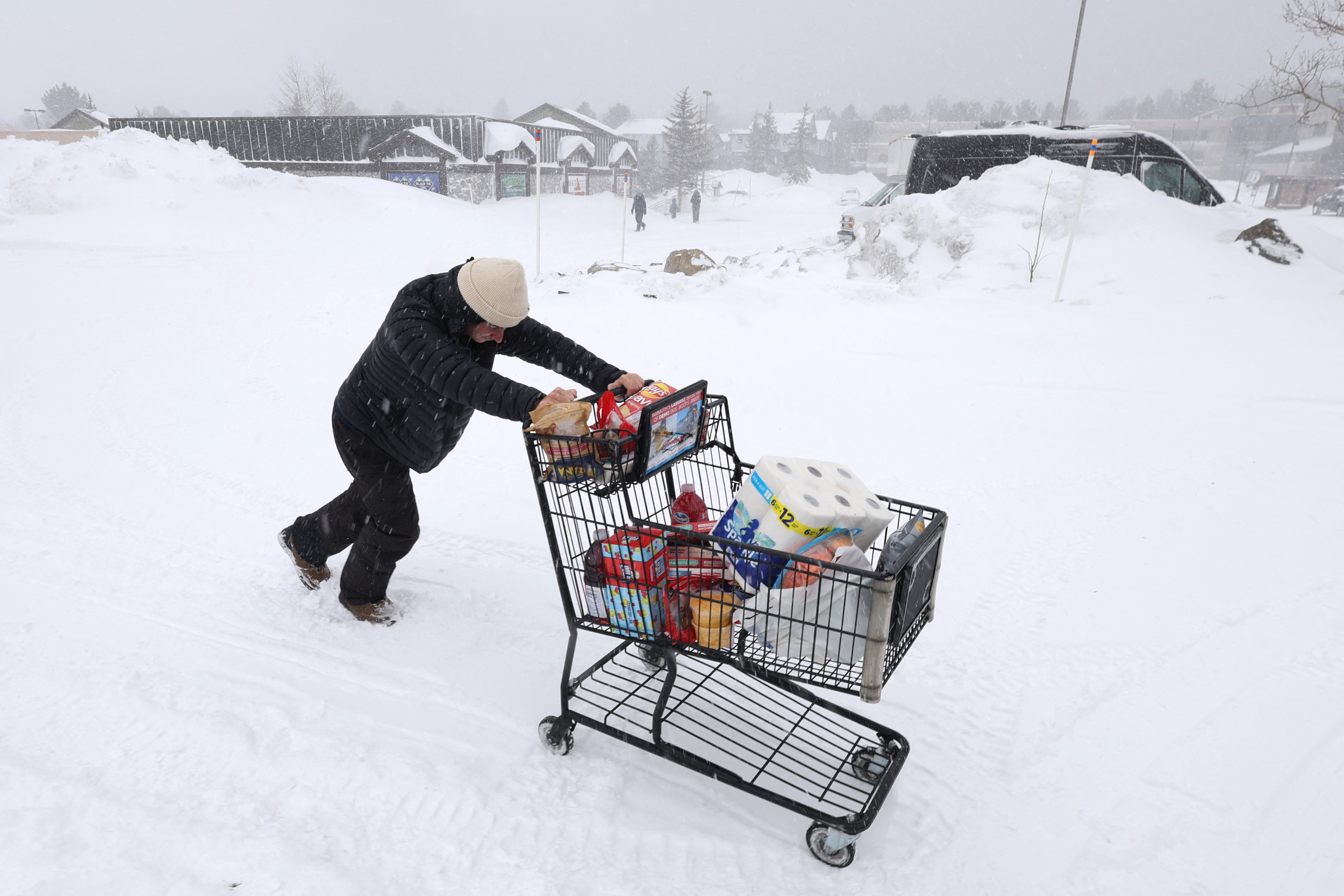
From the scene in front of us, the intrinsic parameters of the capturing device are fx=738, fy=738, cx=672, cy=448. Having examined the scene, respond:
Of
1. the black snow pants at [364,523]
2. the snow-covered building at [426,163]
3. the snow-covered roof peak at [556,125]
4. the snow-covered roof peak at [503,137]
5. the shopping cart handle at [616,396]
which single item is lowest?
the black snow pants at [364,523]

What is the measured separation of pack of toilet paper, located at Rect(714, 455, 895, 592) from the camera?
7.42ft

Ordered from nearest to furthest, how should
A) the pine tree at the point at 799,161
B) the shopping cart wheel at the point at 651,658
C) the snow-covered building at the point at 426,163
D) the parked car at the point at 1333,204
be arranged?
1. the shopping cart wheel at the point at 651,658
2. the snow-covered building at the point at 426,163
3. the parked car at the point at 1333,204
4. the pine tree at the point at 799,161

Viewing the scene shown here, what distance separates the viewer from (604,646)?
343cm

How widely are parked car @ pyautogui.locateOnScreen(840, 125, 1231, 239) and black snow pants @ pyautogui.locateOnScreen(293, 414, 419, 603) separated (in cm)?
1019

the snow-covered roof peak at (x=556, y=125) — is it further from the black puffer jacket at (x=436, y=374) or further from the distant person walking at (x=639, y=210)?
the black puffer jacket at (x=436, y=374)

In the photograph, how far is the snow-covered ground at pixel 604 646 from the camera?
7.59 ft

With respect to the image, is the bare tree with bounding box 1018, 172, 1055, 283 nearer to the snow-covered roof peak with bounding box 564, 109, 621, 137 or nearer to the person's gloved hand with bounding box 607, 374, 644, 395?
the person's gloved hand with bounding box 607, 374, 644, 395

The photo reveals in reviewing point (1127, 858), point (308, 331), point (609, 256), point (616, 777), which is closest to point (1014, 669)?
point (1127, 858)

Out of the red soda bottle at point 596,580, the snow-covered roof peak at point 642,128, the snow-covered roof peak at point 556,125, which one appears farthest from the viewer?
the snow-covered roof peak at point 642,128

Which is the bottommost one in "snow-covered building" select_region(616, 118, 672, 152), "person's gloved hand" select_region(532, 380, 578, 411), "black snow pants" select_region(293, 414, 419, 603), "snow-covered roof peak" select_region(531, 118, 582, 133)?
"black snow pants" select_region(293, 414, 419, 603)

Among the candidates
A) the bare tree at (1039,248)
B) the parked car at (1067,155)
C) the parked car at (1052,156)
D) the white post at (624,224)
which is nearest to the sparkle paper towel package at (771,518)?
the bare tree at (1039,248)

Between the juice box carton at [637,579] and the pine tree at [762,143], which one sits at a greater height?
the pine tree at [762,143]

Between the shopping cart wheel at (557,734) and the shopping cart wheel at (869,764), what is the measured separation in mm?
1013

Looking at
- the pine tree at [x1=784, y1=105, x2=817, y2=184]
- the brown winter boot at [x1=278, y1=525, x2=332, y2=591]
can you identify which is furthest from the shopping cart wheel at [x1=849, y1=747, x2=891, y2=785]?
the pine tree at [x1=784, y1=105, x2=817, y2=184]
